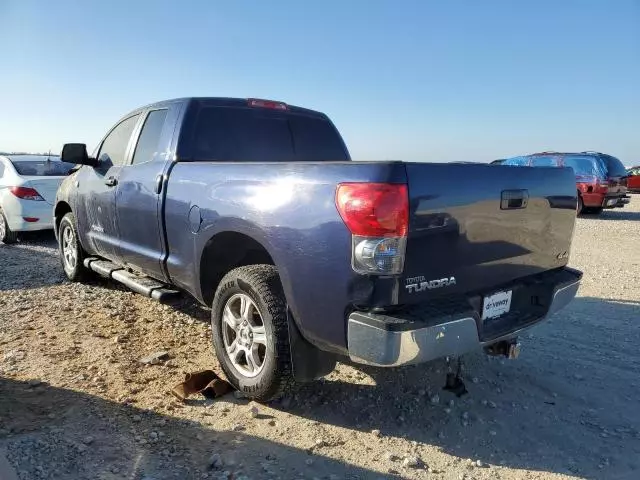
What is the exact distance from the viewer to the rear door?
3816mm

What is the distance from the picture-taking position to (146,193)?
154 inches

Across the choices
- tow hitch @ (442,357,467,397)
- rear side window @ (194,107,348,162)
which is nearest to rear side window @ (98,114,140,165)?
rear side window @ (194,107,348,162)

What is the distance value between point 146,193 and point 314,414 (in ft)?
7.14

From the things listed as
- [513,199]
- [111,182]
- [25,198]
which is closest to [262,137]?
[111,182]

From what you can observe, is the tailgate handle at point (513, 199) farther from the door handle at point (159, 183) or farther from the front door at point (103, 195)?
the front door at point (103, 195)

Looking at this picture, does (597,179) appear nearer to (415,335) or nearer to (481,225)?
(481,225)

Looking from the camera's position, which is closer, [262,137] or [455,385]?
[455,385]

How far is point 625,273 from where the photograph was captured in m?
6.99

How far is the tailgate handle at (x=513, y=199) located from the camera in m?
2.71

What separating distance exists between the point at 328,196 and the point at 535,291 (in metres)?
1.59

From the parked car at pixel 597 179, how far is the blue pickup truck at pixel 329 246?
1200cm

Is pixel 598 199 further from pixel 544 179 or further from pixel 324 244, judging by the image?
pixel 324 244

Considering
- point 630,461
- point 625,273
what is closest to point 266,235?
point 630,461

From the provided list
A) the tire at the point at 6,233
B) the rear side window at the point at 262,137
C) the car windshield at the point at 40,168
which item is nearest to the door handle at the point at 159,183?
the rear side window at the point at 262,137
